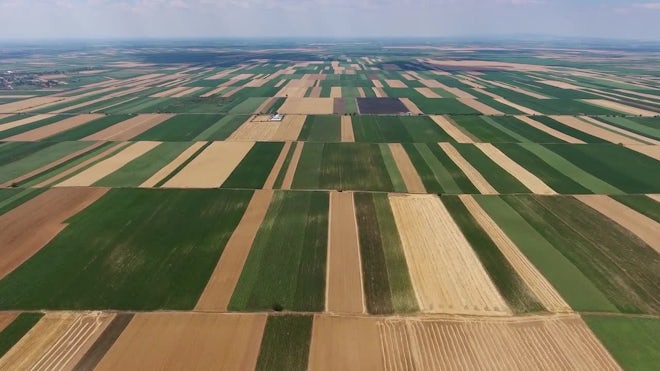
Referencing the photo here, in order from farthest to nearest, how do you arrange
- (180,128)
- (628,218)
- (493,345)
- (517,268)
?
(180,128) < (628,218) < (517,268) < (493,345)

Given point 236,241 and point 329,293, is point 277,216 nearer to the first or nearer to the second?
point 236,241

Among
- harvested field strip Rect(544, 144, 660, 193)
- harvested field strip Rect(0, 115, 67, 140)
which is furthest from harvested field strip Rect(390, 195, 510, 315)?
harvested field strip Rect(0, 115, 67, 140)

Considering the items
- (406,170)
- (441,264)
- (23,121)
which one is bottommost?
(441,264)

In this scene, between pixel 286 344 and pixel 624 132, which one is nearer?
pixel 286 344

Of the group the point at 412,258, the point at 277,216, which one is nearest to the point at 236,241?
the point at 277,216

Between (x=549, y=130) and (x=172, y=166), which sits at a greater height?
(x=549, y=130)

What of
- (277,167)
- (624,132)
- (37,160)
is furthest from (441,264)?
(624,132)

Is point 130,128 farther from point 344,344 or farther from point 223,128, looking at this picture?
point 344,344
